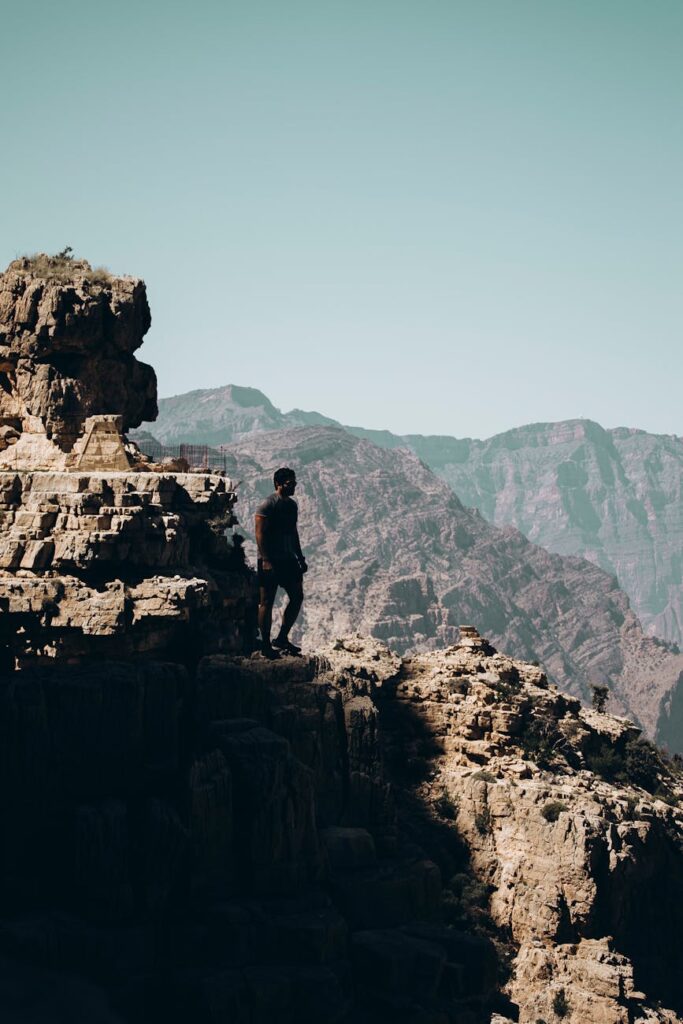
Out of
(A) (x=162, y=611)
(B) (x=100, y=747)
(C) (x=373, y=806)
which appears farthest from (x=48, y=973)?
(A) (x=162, y=611)

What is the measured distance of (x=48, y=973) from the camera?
22.9 meters

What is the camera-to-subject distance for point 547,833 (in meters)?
37.1

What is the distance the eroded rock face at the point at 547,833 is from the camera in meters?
35.3

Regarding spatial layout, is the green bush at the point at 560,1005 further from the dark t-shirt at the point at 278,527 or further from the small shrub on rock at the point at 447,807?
the dark t-shirt at the point at 278,527

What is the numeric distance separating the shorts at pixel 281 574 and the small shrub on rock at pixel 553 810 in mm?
9728

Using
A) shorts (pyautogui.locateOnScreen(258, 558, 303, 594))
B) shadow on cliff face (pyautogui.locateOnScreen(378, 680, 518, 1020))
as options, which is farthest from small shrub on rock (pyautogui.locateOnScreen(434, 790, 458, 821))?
shorts (pyautogui.locateOnScreen(258, 558, 303, 594))

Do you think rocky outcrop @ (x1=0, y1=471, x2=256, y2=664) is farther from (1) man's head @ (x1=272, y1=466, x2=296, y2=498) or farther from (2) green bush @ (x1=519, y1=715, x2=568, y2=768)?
(1) man's head @ (x1=272, y1=466, x2=296, y2=498)

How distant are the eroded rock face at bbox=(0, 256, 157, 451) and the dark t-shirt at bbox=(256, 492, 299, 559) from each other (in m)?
23.4

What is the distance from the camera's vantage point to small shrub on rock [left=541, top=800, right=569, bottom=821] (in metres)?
37.3

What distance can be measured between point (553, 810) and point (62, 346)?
2640 centimetres

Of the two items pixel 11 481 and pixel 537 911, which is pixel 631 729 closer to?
pixel 537 911

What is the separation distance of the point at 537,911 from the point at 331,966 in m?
12.7

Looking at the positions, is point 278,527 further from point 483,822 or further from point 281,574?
point 483,822

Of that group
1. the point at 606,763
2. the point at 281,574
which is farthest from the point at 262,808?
the point at 606,763
